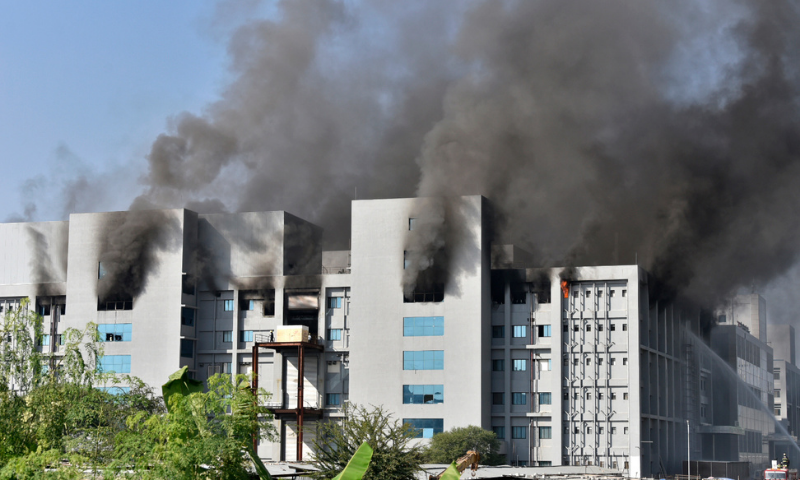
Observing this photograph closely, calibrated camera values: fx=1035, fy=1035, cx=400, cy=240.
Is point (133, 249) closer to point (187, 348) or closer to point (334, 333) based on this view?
point (187, 348)

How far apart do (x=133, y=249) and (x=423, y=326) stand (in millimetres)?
28698

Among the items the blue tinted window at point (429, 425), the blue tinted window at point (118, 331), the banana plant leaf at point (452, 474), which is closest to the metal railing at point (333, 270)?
the blue tinted window at point (429, 425)

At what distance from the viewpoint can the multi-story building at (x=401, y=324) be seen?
8869 cm

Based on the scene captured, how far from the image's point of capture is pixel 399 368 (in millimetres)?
89750

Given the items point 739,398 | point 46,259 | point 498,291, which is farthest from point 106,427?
point 739,398

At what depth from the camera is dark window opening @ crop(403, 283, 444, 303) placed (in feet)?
299

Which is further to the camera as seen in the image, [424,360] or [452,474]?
[424,360]

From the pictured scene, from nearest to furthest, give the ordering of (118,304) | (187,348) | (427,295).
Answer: (427,295) < (187,348) < (118,304)

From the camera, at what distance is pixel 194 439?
26.8m

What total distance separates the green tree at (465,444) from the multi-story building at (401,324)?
8.09 feet

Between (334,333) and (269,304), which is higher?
(269,304)

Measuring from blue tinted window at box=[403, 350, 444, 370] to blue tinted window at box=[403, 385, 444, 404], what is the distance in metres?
1.65

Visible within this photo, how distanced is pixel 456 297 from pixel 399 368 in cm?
790

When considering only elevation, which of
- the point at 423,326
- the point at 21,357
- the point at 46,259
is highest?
the point at 46,259
